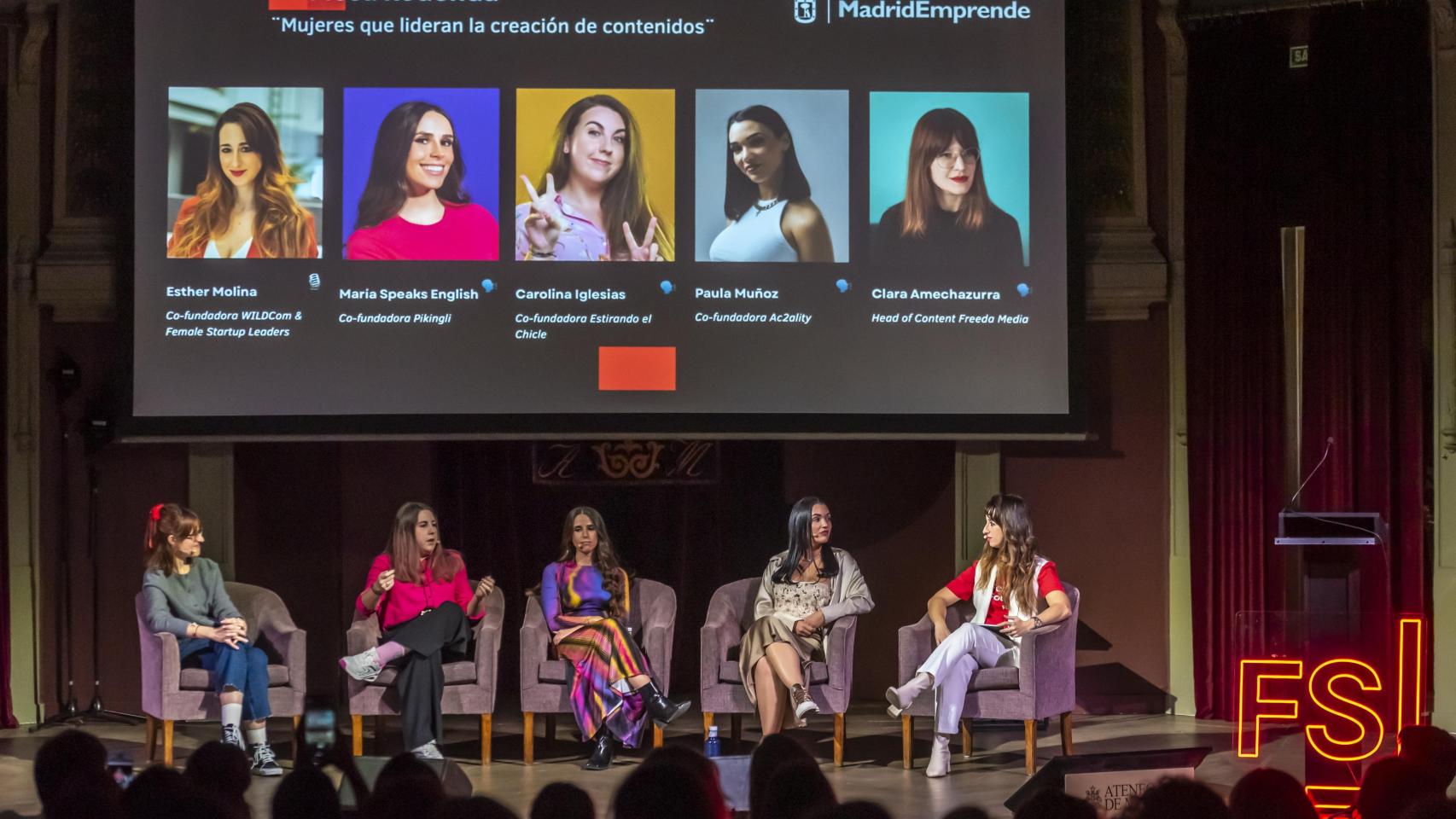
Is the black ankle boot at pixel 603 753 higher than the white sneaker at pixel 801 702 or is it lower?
lower

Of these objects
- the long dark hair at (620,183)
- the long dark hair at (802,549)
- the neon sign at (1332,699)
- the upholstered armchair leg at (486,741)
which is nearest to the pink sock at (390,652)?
the upholstered armchair leg at (486,741)

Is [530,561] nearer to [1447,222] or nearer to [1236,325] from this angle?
[1236,325]

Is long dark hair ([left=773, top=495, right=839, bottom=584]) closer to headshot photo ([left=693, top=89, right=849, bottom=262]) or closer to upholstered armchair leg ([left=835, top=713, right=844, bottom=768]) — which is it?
upholstered armchair leg ([left=835, top=713, right=844, bottom=768])

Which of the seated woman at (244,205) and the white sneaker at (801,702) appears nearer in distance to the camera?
the white sneaker at (801,702)

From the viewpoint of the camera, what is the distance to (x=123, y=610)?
7.68m

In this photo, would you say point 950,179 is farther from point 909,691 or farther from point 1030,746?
point 1030,746

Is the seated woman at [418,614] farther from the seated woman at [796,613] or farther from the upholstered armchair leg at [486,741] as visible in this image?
the seated woman at [796,613]

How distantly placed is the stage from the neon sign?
0.09 metres

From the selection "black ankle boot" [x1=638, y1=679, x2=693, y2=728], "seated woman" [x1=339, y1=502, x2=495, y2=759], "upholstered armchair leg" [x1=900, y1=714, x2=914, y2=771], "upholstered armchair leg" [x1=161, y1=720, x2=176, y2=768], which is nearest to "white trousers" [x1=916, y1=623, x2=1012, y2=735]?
"upholstered armchair leg" [x1=900, y1=714, x2=914, y2=771]

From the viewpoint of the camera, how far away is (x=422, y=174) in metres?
6.97

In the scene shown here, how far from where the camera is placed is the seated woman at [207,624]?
6.42 m

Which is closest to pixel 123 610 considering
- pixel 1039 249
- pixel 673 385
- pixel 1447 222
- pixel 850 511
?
pixel 673 385

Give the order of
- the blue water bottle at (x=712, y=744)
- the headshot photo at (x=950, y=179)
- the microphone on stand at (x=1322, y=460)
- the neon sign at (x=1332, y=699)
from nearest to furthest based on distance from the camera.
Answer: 1. the neon sign at (x=1332, y=699)
2. the blue water bottle at (x=712, y=744)
3. the headshot photo at (x=950, y=179)
4. the microphone on stand at (x=1322, y=460)

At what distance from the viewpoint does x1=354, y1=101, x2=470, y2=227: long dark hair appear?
6.95 metres
